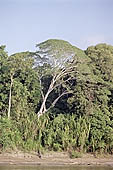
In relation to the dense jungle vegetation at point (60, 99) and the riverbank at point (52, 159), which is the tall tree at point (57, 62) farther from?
the riverbank at point (52, 159)

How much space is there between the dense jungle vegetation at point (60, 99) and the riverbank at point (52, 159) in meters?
0.48

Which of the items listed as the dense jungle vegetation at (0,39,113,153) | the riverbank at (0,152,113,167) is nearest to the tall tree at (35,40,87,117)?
the dense jungle vegetation at (0,39,113,153)

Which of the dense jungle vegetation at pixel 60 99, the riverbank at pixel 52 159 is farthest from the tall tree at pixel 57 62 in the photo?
the riverbank at pixel 52 159

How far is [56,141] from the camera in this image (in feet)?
74.7

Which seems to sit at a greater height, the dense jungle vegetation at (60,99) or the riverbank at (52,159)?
the dense jungle vegetation at (60,99)

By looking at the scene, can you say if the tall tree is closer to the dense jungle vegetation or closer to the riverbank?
the dense jungle vegetation

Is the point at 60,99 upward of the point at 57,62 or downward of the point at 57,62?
downward

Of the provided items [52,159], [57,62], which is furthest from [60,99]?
[52,159]

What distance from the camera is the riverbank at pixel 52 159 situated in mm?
21188

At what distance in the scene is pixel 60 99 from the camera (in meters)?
26.1

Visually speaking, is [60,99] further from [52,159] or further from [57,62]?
[52,159]

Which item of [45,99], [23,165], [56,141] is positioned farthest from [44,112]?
[23,165]

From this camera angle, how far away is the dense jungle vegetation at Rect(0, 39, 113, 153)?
22609 millimetres

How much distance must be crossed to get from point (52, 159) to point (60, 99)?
553 cm
